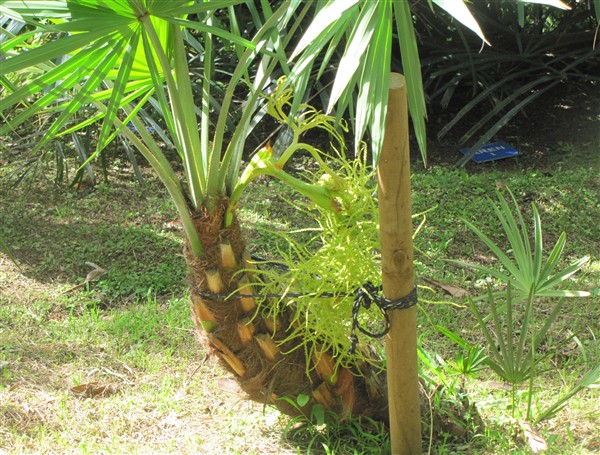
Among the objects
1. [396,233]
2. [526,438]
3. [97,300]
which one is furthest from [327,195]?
[97,300]

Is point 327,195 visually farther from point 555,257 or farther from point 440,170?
point 440,170

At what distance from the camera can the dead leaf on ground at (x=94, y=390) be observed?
8.37 feet

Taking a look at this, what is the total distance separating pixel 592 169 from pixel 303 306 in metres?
2.85

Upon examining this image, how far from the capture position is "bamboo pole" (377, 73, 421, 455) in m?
1.61

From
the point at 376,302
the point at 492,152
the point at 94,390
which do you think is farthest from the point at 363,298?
the point at 492,152

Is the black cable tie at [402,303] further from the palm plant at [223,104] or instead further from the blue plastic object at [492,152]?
the blue plastic object at [492,152]

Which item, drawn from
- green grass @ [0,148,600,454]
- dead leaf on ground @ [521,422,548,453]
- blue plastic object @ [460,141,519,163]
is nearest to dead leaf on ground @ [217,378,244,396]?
green grass @ [0,148,600,454]

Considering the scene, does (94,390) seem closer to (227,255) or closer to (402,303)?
(227,255)

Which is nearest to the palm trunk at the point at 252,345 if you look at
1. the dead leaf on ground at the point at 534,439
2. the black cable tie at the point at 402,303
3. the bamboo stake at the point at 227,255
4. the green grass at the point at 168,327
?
the bamboo stake at the point at 227,255

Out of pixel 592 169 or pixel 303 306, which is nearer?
pixel 303 306

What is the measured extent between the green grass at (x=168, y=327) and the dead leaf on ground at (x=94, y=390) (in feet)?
0.08

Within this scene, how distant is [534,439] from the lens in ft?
6.60

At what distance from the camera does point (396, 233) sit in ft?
5.54

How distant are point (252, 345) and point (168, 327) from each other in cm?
110
